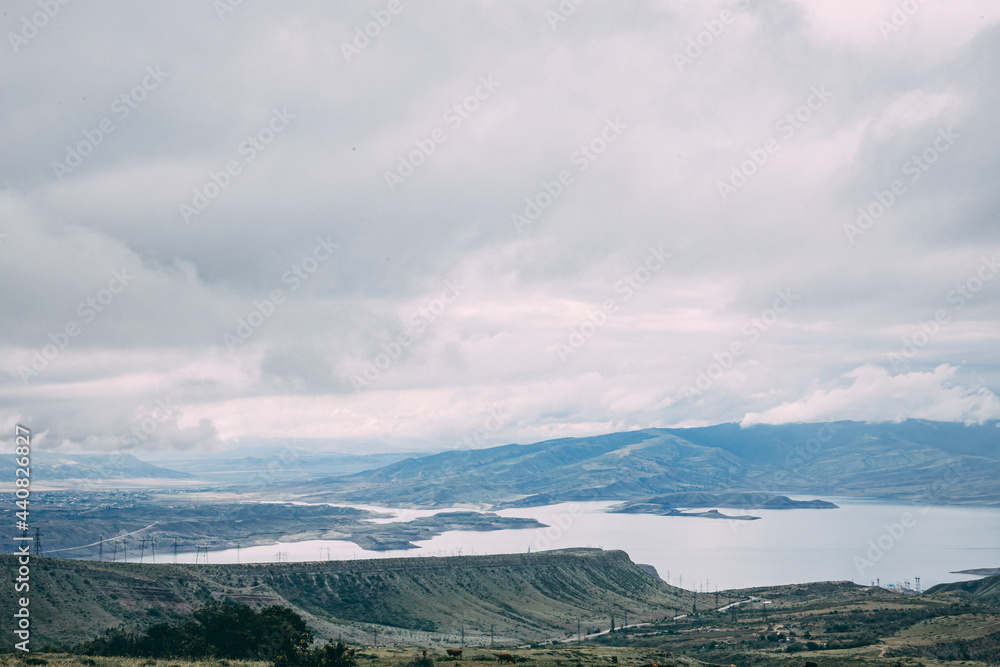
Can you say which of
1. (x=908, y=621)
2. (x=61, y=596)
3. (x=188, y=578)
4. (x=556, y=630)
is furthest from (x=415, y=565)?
(x=908, y=621)

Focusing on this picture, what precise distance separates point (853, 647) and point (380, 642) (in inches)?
2654

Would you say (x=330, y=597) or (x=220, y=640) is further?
(x=330, y=597)

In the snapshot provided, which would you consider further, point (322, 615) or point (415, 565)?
point (415, 565)

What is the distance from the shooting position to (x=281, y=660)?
60.0 m

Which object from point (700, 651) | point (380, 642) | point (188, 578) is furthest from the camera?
point (188, 578)

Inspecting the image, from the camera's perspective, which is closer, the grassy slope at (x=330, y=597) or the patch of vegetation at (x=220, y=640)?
the patch of vegetation at (x=220, y=640)

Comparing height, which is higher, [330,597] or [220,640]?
[220,640]

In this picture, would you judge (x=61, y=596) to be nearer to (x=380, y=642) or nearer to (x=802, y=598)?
(x=380, y=642)

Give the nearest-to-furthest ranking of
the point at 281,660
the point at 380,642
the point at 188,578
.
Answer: the point at 281,660 → the point at 380,642 → the point at 188,578

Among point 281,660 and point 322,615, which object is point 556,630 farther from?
point 281,660

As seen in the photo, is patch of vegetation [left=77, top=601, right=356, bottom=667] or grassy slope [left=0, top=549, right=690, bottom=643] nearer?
patch of vegetation [left=77, top=601, right=356, bottom=667]

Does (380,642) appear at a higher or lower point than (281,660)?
lower

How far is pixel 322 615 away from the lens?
15975 cm

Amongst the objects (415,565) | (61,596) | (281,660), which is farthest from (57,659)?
(415,565)
